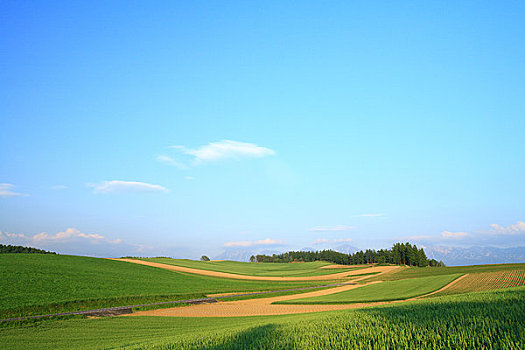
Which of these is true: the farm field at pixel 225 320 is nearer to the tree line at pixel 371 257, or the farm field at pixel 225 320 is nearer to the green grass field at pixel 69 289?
the green grass field at pixel 69 289

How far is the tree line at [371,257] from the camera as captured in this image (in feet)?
413

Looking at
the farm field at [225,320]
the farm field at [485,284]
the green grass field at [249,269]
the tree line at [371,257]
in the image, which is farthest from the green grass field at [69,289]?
the tree line at [371,257]

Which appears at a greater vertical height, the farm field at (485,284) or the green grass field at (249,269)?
the farm field at (485,284)

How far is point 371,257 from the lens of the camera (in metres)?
147

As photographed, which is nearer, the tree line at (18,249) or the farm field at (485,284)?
the farm field at (485,284)

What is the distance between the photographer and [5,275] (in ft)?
127

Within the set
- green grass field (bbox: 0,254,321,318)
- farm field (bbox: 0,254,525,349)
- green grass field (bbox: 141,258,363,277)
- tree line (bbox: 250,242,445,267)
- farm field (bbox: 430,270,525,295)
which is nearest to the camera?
farm field (bbox: 0,254,525,349)

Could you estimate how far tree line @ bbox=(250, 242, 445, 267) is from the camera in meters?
126

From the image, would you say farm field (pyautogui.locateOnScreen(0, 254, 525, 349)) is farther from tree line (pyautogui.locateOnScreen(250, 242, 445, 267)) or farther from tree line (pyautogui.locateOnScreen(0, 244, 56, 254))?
tree line (pyautogui.locateOnScreen(250, 242, 445, 267))

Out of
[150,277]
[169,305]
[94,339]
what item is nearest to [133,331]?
[94,339]

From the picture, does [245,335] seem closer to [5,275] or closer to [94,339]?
[94,339]

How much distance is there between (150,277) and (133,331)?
37.7 m

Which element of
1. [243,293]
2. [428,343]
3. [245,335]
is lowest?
[243,293]

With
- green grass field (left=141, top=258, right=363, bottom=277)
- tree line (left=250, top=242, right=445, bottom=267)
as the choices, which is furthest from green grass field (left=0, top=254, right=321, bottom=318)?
tree line (left=250, top=242, right=445, bottom=267)
